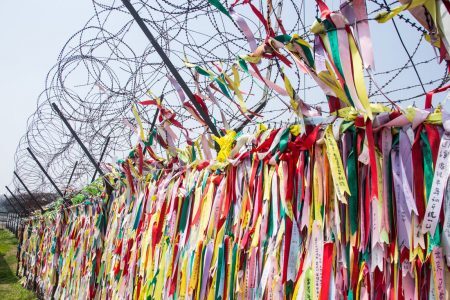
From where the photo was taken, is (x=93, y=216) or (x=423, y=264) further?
(x=93, y=216)

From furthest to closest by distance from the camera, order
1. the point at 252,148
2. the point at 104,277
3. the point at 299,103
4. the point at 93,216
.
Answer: the point at 93,216 → the point at 104,277 → the point at 252,148 → the point at 299,103

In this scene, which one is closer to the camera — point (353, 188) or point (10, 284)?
point (353, 188)

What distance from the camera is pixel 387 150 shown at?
4.44 ft

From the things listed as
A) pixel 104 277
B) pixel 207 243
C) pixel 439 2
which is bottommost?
pixel 104 277

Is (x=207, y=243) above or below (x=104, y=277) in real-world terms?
above

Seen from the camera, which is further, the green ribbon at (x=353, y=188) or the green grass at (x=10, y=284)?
the green grass at (x=10, y=284)

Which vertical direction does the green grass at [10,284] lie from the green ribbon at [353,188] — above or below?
below

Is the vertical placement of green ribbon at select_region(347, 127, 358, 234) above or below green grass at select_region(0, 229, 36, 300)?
above

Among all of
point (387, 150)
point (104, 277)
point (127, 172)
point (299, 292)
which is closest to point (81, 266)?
point (104, 277)

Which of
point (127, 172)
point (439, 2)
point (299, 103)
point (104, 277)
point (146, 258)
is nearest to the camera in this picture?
point (439, 2)

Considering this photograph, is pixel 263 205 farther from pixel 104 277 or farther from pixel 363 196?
pixel 104 277

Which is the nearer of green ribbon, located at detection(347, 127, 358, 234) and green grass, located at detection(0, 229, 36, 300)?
green ribbon, located at detection(347, 127, 358, 234)

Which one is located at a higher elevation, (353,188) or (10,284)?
(353,188)

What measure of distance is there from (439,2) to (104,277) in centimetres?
379
